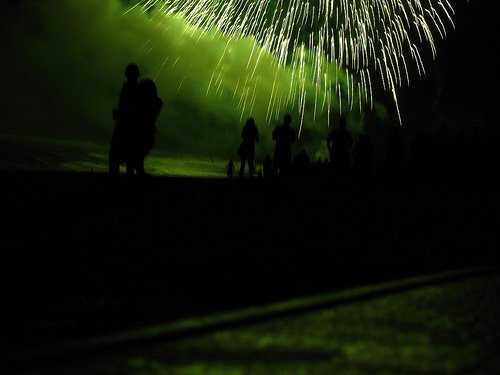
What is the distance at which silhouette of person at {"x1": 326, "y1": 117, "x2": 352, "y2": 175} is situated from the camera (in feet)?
63.2

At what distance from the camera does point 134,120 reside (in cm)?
1213

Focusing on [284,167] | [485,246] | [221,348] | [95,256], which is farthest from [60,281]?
[284,167]

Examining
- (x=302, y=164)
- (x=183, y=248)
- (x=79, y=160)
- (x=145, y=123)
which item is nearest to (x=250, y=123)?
(x=302, y=164)

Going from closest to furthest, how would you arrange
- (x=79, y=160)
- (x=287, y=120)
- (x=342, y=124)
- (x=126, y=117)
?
(x=126, y=117) < (x=287, y=120) < (x=342, y=124) < (x=79, y=160)

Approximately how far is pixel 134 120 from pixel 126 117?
133 millimetres

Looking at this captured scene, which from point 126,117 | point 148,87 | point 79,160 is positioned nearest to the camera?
point 148,87

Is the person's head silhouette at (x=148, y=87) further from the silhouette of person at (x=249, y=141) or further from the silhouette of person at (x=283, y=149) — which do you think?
the silhouette of person at (x=249, y=141)

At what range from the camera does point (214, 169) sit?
152ft

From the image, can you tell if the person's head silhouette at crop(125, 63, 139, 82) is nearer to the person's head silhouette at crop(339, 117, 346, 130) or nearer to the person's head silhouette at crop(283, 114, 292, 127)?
the person's head silhouette at crop(283, 114, 292, 127)

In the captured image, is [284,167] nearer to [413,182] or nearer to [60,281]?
[413,182]

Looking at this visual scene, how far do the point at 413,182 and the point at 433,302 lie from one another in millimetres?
16961

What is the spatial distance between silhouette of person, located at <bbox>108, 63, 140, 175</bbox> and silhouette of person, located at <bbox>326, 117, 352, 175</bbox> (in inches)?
305

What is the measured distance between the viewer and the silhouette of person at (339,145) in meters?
19.3

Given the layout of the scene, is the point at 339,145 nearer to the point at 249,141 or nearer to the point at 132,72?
the point at 249,141
